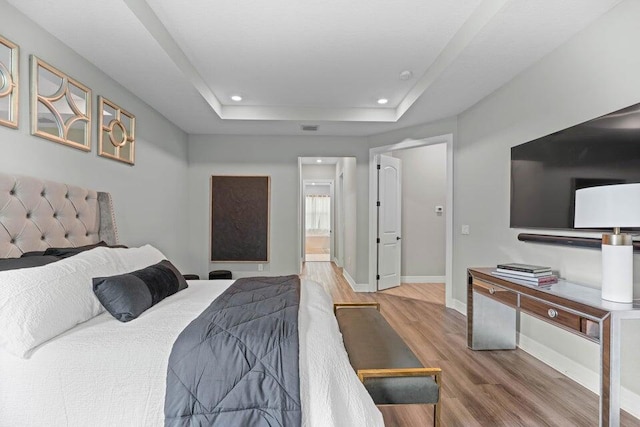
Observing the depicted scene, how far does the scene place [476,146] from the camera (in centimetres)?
359

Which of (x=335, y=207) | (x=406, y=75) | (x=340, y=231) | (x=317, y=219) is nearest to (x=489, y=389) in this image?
(x=406, y=75)

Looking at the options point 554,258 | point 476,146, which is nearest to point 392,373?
point 554,258

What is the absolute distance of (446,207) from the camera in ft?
14.3

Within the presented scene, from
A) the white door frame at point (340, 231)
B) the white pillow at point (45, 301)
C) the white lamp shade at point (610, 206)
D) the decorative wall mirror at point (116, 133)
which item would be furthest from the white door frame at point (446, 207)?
the white pillow at point (45, 301)

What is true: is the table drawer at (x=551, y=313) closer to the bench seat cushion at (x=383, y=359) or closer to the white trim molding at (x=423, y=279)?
the bench seat cushion at (x=383, y=359)

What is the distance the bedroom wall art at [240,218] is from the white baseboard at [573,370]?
11.4 ft

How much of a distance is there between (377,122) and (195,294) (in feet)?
10.4

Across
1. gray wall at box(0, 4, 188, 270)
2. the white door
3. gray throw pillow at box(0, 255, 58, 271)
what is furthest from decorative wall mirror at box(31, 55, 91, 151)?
the white door

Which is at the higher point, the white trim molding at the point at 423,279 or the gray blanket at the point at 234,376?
the gray blanket at the point at 234,376

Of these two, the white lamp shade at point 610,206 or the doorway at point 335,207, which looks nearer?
the white lamp shade at point 610,206

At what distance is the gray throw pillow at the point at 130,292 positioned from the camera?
157 cm

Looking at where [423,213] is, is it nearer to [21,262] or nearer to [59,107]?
[59,107]

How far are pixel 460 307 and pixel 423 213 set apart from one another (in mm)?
2059

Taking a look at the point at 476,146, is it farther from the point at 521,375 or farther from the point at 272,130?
the point at 272,130
